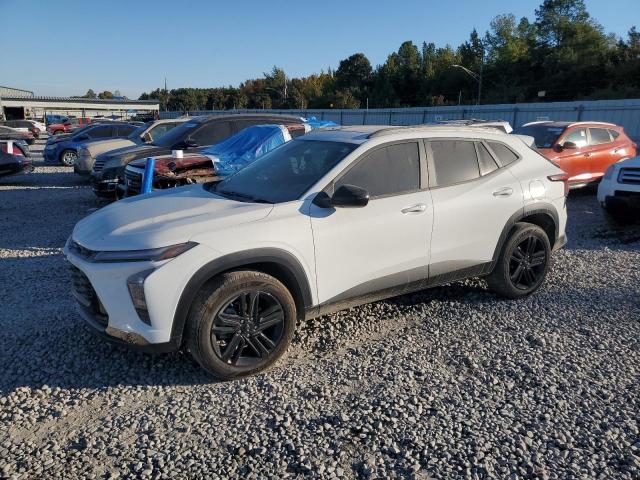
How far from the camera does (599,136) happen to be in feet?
36.1

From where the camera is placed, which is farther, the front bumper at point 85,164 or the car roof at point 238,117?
the front bumper at point 85,164

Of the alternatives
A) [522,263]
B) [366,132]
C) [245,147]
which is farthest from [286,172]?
[245,147]

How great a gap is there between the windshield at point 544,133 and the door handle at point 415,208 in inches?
302

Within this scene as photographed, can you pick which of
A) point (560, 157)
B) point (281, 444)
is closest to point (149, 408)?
point (281, 444)

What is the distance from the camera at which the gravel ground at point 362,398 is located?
269cm

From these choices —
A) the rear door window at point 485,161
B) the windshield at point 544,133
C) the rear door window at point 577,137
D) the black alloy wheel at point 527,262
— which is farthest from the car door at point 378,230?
the rear door window at point 577,137

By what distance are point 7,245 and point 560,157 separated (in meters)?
10.2

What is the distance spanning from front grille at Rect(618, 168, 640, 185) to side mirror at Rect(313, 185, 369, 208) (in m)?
6.01

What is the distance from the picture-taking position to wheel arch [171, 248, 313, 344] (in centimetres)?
323

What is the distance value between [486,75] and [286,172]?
7812 cm

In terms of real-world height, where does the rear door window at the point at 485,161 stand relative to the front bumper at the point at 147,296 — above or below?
above

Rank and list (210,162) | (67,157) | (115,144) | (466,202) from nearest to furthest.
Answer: (466,202)
(210,162)
(115,144)
(67,157)

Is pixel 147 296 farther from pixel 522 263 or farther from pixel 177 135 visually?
pixel 177 135

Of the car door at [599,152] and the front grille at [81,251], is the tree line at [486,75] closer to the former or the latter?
the car door at [599,152]
